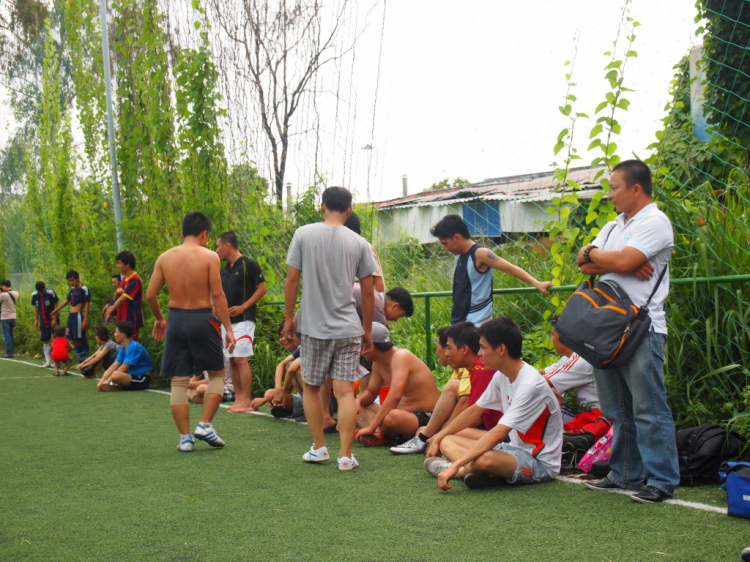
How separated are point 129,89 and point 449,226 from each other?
8.74 m

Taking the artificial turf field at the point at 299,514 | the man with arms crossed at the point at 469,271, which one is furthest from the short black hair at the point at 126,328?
the man with arms crossed at the point at 469,271

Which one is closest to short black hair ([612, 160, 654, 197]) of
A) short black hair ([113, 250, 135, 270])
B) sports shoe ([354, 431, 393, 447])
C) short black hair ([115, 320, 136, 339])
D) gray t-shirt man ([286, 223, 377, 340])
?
gray t-shirt man ([286, 223, 377, 340])

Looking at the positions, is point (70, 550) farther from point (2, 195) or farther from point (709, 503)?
point (2, 195)

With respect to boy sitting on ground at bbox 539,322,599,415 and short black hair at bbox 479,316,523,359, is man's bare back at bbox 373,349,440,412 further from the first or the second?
short black hair at bbox 479,316,523,359

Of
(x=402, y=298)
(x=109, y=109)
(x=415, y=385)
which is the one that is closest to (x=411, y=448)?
(x=415, y=385)

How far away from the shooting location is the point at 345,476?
176 inches

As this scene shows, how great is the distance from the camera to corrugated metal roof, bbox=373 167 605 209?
18.4ft

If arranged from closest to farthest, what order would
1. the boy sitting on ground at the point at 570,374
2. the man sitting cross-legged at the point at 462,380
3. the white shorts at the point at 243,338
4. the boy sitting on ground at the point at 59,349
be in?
the man sitting cross-legged at the point at 462,380 < the boy sitting on ground at the point at 570,374 < the white shorts at the point at 243,338 < the boy sitting on ground at the point at 59,349

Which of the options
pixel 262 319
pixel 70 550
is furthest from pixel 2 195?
pixel 70 550

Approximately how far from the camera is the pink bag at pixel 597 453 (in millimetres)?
4242

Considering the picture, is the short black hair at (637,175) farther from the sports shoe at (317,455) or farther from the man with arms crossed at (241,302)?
the man with arms crossed at (241,302)

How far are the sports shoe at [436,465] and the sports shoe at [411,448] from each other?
2.25 ft

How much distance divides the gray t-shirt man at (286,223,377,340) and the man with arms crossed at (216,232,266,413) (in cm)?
279

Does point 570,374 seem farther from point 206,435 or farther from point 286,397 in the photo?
point 286,397
